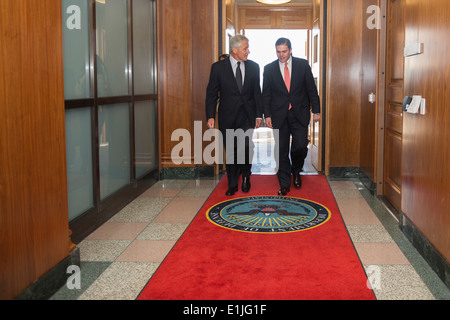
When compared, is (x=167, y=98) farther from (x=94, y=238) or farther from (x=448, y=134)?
(x=448, y=134)

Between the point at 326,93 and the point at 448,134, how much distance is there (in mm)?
3736

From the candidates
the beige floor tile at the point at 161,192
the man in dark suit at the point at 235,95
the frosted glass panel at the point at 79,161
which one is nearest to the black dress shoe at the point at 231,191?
the man in dark suit at the point at 235,95

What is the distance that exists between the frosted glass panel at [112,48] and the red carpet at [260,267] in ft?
5.14

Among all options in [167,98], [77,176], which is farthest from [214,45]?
[77,176]

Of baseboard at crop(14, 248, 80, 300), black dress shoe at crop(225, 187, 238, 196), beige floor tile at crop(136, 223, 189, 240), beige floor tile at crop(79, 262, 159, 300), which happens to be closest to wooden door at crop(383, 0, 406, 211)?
black dress shoe at crop(225, 187, 238, 196)

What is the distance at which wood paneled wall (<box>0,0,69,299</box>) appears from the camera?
7.63ft

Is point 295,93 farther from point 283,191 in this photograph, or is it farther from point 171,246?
point 171,246

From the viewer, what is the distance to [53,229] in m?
2.82

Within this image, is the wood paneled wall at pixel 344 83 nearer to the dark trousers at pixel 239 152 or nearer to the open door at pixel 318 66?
the open door at pixel 318 66

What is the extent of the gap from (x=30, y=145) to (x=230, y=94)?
299 centimetres

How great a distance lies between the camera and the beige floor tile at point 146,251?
3.36 m

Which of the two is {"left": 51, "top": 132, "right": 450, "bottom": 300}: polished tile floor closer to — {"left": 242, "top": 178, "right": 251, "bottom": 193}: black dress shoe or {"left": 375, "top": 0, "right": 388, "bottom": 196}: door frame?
{"left": 375, "top": 0, "right": 388, "bottom": 196}: door frame

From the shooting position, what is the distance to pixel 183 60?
6.30 metres
